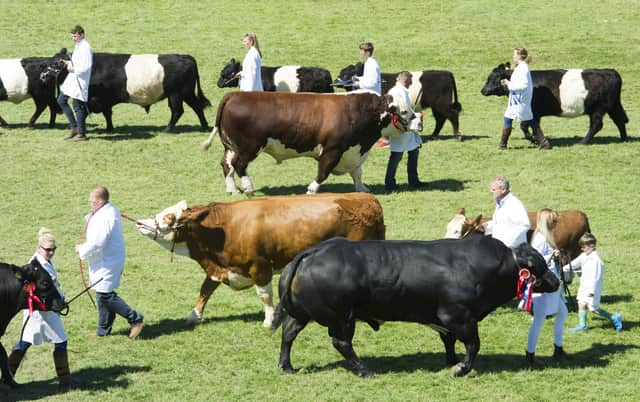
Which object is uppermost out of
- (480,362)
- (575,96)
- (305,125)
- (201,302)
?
(305,125)

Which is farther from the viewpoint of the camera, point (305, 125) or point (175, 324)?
point (305, 125)

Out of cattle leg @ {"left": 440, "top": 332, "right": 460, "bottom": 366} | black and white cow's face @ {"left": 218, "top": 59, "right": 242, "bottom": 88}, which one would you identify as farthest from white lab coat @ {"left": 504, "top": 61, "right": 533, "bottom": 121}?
cattle leg @ {"left": 440, "top": 332, "right": 460, "bottom": 366}

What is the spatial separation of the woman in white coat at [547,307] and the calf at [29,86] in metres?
14.0

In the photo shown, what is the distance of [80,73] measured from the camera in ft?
70.2

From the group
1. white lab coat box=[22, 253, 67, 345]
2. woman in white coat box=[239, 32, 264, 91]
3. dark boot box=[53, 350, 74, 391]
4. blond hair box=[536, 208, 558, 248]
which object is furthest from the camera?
woman in white coat box=[239, 32, 264, 91]

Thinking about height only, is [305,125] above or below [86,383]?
above

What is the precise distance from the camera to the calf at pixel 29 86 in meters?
23.5

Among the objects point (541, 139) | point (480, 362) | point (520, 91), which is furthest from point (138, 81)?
point (480, 362)

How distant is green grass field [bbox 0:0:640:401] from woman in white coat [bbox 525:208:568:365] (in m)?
0.24

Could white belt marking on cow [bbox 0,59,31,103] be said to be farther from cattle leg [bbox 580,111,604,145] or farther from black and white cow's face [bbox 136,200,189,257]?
black and white cow's face [bbox 136,200,189,257]

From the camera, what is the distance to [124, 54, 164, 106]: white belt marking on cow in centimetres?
2302

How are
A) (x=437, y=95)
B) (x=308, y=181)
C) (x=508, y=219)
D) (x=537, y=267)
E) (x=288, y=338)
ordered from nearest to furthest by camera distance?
(x=537, y=267)
(x=288, y=338)
(x=508, y=219)
(x=308, y=181)
(x=437, y=95)

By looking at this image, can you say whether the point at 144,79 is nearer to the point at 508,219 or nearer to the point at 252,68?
the point at 252,68

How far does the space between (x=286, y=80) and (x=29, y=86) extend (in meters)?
5.50
